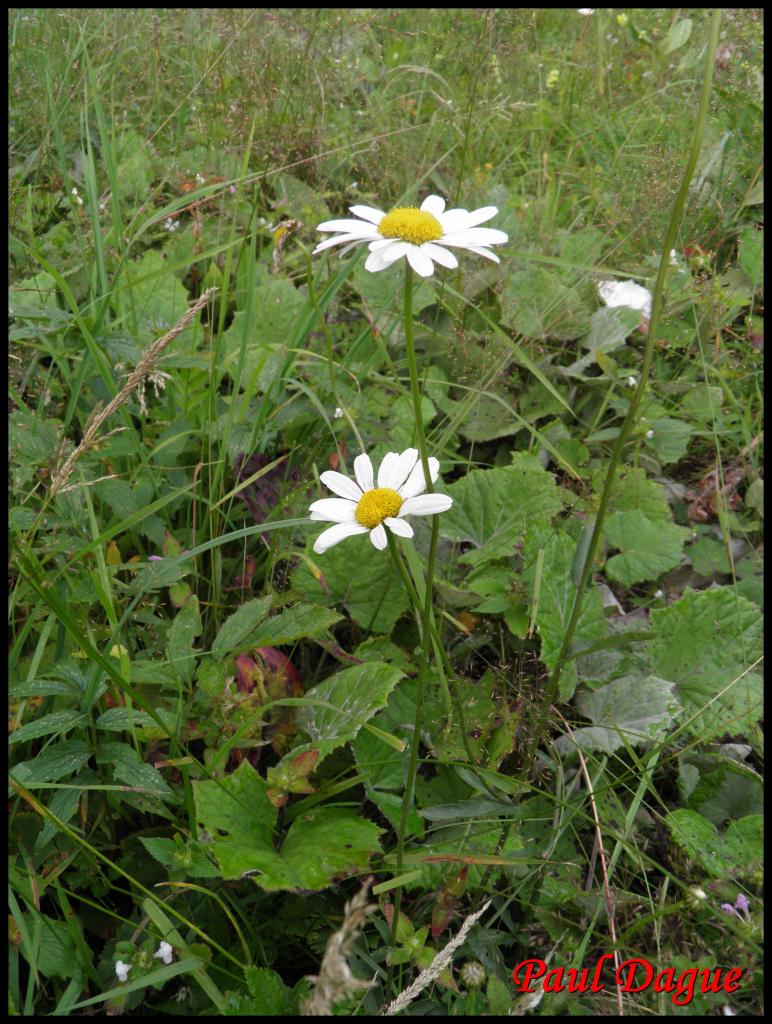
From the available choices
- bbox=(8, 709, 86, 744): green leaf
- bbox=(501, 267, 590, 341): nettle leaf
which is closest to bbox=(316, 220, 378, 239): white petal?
bbox=(8, 709, 86, 744): green leaf

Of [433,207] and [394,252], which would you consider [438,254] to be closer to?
[394,252]

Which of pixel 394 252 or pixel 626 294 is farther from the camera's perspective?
pixel 626 294

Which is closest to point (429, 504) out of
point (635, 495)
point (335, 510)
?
point (335, 510)

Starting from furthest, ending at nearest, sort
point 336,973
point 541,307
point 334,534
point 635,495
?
point 541,307 → point 635,495 → point 334,534 → point 336,973

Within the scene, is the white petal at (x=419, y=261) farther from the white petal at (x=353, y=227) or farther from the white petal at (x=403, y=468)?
the white petal at (x=403, y=468)

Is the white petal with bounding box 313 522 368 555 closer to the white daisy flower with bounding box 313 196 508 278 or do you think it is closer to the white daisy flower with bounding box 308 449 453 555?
the white daisy flower with bounding box 308 449 453 555

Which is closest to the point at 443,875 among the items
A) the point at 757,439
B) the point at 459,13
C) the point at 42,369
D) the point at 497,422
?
the point at 497,422
